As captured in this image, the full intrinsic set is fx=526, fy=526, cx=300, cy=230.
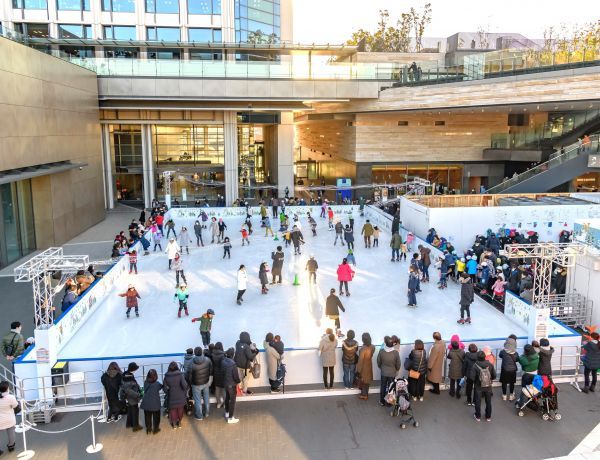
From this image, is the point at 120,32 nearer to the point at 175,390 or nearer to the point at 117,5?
the point at 117,5

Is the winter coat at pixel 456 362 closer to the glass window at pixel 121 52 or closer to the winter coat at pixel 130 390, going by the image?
the winter coat at pixel 130 390

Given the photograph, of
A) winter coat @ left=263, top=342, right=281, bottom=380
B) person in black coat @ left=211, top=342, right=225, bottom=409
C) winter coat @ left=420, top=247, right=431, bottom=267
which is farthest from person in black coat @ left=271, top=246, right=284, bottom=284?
person in black coat @ left=211, top=342, right=225, bottom=409

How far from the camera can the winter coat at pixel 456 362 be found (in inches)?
394

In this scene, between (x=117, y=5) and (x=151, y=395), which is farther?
(x=117, y=5)

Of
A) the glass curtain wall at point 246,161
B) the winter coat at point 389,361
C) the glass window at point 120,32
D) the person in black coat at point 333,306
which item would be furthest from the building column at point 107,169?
the winter coat at point 389,361

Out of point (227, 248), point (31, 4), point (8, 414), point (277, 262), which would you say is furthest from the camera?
point (31, 4)

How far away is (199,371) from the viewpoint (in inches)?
367

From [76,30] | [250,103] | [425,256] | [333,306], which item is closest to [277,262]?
[333,306]

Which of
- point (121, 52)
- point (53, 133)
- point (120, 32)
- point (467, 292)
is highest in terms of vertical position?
point (120, 32)

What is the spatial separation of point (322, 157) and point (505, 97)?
73.2ft

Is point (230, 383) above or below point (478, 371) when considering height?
below

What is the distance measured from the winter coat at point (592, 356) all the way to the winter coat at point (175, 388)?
305 inches

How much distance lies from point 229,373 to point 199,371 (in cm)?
53

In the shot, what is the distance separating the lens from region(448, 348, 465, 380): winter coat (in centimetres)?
1001
